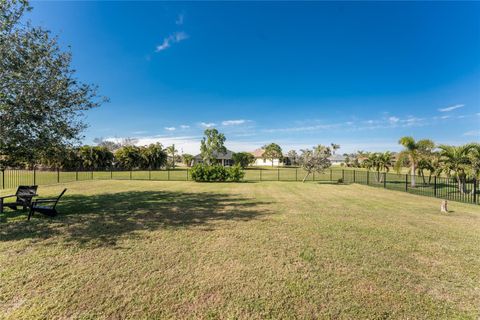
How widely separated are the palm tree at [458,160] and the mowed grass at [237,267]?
852 cm

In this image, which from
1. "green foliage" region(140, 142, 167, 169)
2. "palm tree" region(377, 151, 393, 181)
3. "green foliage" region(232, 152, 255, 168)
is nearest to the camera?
"palm tree" region(377, 151, 393, 181)

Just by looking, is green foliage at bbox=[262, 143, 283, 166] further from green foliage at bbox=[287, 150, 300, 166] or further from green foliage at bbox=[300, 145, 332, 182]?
green foliage at bbox=[300, 145, 332, 182]

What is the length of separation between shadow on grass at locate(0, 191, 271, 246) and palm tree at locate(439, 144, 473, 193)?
Answer: 1271cm

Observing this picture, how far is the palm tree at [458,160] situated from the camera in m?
12.9

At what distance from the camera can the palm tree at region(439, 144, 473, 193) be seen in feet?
42.2

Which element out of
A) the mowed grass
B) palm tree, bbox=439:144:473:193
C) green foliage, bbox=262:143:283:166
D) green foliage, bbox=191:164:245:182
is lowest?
the mowed grass

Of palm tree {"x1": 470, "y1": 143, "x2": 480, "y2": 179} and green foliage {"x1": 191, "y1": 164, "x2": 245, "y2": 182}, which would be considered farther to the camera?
green foliage {"x1": 191, "y1": 164, "x2": 245, "y2": 182}

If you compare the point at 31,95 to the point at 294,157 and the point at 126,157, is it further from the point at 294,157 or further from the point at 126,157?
the point at 126,157

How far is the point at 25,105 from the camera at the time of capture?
6.32 meters

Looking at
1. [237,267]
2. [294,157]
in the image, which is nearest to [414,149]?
[294,157]

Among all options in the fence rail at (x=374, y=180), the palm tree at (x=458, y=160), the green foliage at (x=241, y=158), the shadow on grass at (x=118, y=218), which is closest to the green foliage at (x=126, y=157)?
the fence rail at (x=374, y=180)

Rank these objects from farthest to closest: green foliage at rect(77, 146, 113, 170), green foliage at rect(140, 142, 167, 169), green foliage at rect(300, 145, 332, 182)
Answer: green foliage at rect(140, 142, 167, 169), green foliage at rect(77, 146, 113, 170), green foliage at rect(300, 145, 332, 182)

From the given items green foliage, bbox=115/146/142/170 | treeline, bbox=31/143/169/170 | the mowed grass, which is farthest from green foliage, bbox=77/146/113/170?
the mowed grass

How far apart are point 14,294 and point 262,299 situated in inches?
137
